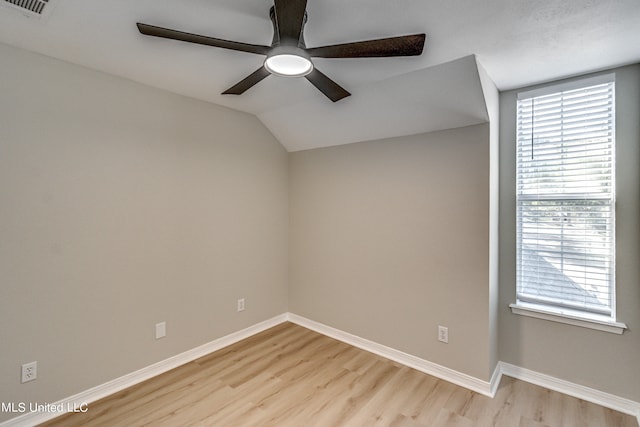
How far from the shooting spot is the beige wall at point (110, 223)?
1.93 m

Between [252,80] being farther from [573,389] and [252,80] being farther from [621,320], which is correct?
[573,389]

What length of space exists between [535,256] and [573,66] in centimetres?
140

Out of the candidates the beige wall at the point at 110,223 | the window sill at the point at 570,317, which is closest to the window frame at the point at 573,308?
the window sill at the point at 570,317

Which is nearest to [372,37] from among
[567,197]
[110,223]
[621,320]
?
[567,197]

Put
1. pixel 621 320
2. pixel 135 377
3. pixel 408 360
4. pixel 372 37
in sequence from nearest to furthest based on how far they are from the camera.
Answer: pixel 372 37
pixel 621 320
pixel 135 377
pixel 408 360

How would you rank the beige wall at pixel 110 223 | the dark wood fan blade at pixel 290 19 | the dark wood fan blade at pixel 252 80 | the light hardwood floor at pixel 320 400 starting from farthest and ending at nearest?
the light hardwood floor at pixel 320 400
the beige wall at pixel 110 223
the dark wood fan blade at pixel 252 80
the dark wood fan blade at pixel 290 19

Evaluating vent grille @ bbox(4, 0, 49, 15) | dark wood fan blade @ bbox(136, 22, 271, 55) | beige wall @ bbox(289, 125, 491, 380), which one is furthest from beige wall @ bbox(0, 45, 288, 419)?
dark wood fan blade @ bbox(136, 22, 271, 55)

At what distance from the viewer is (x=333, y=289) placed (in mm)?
3348

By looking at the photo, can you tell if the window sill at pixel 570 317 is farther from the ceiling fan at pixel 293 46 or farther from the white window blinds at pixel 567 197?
the ceiling fan at pixel 293 46

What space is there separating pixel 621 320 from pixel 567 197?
0.91 metres

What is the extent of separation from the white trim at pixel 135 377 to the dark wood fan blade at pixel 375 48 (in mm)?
2651

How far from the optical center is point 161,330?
2.60 meters

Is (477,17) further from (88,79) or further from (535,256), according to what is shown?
(88,79)

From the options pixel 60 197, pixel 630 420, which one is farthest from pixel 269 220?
pixel 630 420
